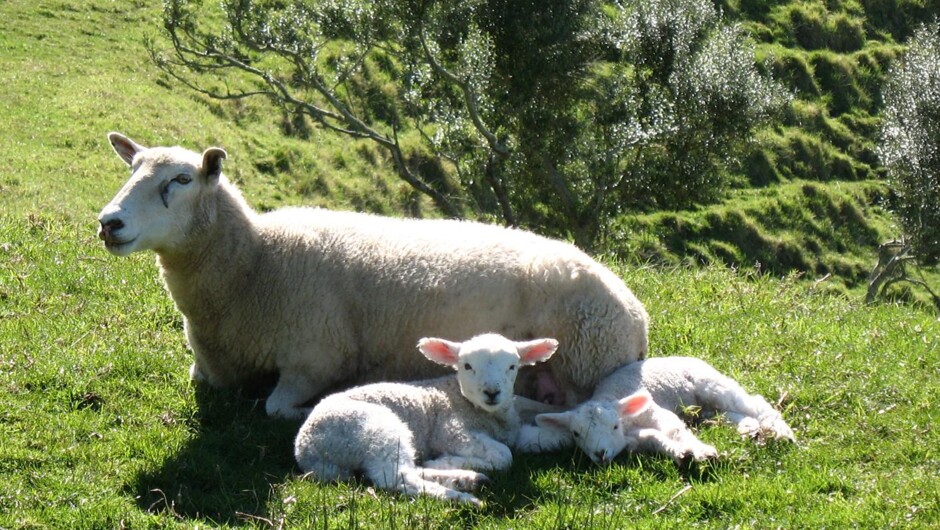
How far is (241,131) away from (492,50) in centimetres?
644

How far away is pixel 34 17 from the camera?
95.5 feet

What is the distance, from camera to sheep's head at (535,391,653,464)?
7414mm

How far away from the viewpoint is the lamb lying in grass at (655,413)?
745 centimetres

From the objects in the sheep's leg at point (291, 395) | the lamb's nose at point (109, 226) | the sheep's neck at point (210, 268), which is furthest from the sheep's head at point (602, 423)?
the lamb's nose at point (109, 226)

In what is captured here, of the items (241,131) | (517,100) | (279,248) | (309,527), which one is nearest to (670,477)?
(309,527)

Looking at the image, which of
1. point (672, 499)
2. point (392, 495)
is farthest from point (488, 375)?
point (672, 499)

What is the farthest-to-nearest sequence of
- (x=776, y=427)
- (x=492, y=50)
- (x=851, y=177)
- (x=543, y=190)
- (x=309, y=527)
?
(x=851, y=177), (x=543, y=190), (x=492, y=50), (x=776, y=427), (x=309, y=527)

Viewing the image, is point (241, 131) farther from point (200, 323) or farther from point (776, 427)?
point (776, 427)

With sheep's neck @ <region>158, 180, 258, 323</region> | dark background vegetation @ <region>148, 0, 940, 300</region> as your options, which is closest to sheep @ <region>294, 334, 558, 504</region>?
sheep's neck @ <region>158, 180, 258, 323</region>

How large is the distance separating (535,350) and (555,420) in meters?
0.51

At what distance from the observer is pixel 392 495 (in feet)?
21.8

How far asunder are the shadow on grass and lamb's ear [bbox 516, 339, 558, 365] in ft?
5.42

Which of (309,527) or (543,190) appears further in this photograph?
(543,190)

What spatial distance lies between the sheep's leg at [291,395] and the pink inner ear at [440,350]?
3.36ft
